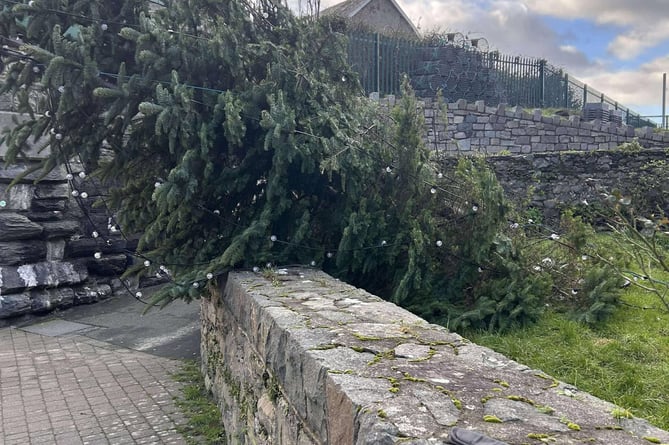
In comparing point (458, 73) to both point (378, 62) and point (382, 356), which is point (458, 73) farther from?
point (382, 356)

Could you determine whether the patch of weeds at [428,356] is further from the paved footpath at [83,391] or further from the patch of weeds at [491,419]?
the paved footpath at [83,391]

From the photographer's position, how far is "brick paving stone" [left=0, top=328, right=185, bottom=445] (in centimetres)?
478

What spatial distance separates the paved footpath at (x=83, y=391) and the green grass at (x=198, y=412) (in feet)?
0.27

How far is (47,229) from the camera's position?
9.38 meters

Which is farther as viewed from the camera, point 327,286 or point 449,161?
point 449,161

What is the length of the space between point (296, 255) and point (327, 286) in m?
0.91

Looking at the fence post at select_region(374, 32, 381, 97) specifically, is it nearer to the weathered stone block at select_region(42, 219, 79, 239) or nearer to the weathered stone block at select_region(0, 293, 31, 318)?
the weathered stone block at select_region(42, 219, 79, 239)

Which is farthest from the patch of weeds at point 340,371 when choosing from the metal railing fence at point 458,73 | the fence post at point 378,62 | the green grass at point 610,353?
the fence post at point 378,62

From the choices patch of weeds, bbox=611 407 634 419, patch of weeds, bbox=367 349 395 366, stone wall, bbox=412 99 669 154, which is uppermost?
stone wall, bbox=412 99 669 154

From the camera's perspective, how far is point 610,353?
3848 millimetres

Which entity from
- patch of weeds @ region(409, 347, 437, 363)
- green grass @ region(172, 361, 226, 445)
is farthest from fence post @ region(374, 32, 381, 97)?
patch of weeds @ region(409, 347, 437, 363)

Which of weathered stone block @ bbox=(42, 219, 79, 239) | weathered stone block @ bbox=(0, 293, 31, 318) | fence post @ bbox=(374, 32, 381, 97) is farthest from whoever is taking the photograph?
fence post @ bbox=(374, 32, 381, 97)

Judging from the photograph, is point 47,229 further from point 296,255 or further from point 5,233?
point 296,255

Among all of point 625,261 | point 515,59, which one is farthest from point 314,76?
point 515,59
